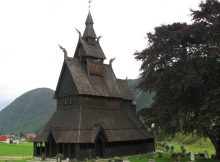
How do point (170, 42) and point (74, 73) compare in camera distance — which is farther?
point (74, 73)

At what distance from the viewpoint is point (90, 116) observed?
178ft

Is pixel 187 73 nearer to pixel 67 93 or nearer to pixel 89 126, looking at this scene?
pixel 89 126

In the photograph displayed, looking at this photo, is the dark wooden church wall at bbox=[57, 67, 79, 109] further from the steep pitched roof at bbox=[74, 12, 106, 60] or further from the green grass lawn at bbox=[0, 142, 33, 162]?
the green grass lawn at bbox=[0, 142, 33, 162]

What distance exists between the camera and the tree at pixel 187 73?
136 ft

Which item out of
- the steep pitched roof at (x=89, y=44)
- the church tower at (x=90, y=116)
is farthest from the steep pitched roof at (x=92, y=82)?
the steep pitched roof at (x=89, y=44)

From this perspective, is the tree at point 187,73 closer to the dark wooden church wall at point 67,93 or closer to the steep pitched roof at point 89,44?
the dark wooden church wall at point 67,93

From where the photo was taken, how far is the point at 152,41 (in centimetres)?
4950

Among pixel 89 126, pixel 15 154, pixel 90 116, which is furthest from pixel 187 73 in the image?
pixel 15 154

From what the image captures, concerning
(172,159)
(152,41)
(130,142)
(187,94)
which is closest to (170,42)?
(152,41)

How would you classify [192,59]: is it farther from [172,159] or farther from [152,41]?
[172,159]

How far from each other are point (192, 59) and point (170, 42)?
380 centimetres

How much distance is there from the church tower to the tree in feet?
27.7

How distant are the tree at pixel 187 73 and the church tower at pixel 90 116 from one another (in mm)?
8440

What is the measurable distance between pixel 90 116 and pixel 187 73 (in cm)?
1730
